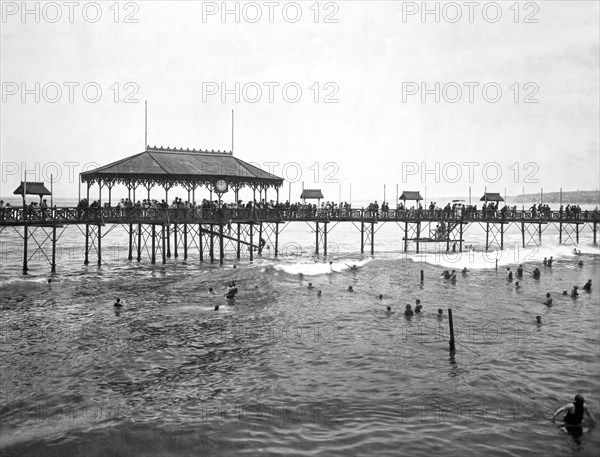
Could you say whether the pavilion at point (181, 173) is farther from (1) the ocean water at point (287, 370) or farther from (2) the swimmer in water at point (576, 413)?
(2) the swimmer in water at point (576, 413)

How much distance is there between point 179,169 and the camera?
40438mm

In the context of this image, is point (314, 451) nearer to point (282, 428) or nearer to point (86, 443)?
point (282, 428)

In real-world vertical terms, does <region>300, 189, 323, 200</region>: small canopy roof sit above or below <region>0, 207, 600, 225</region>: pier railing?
above

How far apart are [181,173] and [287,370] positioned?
24442mm

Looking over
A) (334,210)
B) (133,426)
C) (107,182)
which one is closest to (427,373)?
(133,426)

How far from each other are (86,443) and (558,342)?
768 inches

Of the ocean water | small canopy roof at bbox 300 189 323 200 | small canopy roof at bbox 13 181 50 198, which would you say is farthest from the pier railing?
the ocean water

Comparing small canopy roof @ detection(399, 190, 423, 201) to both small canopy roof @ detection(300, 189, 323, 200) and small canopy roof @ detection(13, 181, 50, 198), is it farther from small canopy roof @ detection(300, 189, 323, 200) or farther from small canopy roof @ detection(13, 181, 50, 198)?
small canopy roof @ detection(13, 181, 50, 198)

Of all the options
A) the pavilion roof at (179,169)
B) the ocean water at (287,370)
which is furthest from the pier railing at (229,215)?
the ocean water at (287,370)

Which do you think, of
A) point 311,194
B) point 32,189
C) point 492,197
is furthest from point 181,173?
point 492,197

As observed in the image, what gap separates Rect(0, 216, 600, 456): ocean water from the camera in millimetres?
13359

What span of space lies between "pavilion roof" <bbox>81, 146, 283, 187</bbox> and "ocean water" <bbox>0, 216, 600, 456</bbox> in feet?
27.3

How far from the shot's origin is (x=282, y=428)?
14.0 metres

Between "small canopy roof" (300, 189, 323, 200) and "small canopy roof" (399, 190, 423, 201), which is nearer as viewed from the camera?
"small canopy roof" (300, 189, 323, 200)
